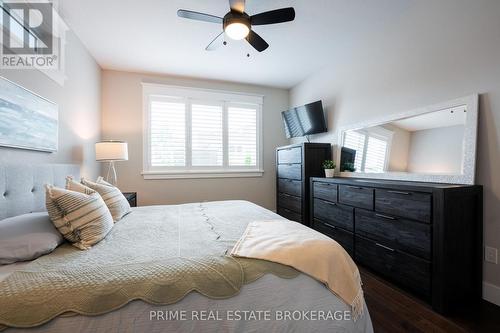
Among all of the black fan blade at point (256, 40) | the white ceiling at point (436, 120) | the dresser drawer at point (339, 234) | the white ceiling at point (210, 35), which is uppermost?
the white ceiling at point (210, 35)

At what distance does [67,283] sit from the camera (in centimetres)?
90

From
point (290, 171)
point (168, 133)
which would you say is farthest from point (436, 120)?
point (168, 133)

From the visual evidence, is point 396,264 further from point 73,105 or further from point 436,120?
point 73,105

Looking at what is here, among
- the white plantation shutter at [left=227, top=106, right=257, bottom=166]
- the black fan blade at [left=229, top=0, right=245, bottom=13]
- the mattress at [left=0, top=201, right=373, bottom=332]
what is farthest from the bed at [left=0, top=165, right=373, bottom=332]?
the white plantation shutter at [left=227, top=106, right=257, bottom=166]

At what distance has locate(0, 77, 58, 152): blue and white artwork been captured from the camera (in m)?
1.54

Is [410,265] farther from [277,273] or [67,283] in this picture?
[67,283]

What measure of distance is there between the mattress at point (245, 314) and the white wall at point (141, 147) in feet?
9.16

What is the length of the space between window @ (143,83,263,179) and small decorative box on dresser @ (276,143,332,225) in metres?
0.78

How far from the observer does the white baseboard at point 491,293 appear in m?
1.74

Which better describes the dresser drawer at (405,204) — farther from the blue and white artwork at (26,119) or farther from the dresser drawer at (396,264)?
the blue and white artwork at (26,119)

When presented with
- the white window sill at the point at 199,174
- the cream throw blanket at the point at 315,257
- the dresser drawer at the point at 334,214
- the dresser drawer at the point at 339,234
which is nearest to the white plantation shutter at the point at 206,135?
the white window sill at the point at 199,174

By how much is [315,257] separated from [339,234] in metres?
1.73

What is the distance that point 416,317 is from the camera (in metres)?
1.63

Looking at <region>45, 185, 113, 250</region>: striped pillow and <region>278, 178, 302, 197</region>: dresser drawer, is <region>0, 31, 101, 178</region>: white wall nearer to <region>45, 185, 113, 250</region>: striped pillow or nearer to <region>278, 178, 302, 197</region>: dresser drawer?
<region>45, 185, 113, 250</region>: striped pillow
